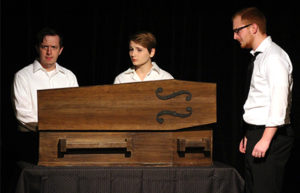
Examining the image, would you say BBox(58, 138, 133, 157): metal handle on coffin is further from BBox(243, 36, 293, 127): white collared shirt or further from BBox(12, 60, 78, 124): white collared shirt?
BBox(243, 36, 293, 127): white collared shirt

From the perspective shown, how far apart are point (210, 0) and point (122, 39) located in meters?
0.99

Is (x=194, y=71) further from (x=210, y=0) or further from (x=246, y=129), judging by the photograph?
(x=246, y=129)

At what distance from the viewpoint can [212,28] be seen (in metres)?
3.78

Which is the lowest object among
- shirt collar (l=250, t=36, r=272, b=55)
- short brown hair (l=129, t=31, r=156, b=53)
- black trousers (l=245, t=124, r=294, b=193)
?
black trousers (l=245, t=124, r=294, b=193)

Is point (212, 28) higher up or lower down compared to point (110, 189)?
higher up

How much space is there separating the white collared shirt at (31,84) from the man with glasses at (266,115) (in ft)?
4.77

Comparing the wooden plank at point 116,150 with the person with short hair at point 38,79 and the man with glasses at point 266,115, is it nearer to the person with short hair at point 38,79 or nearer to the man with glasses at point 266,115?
the man with glasses at point 266,115

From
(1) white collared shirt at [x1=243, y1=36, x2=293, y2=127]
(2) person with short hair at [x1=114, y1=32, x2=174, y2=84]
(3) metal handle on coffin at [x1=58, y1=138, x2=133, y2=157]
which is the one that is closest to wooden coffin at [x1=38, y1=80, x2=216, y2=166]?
(3) metal handle on coffin at [x1=58, y1=138, x2=133, y2=157]

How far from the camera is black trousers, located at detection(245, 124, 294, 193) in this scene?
2.10m

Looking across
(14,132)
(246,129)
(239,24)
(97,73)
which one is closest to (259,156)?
(246,129)

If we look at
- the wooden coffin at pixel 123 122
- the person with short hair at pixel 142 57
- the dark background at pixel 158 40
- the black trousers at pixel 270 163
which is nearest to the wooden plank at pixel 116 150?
the wooden coffin at pixel 123 122

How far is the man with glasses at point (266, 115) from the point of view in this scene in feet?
6.75

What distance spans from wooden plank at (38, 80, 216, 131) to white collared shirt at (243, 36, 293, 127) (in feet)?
1.08

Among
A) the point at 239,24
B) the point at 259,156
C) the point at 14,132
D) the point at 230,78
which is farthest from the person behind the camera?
the point at 230,78
